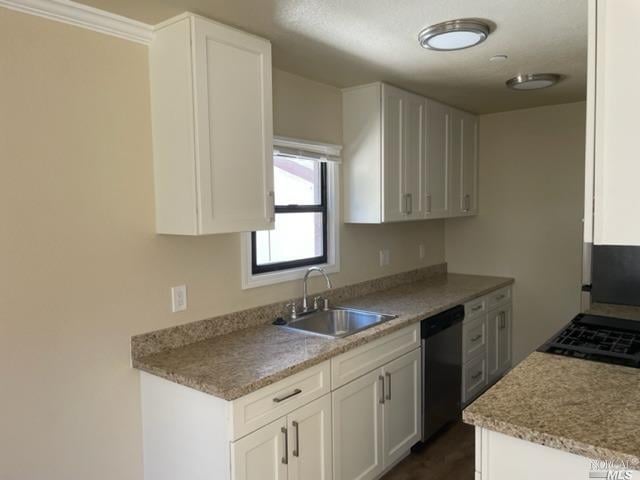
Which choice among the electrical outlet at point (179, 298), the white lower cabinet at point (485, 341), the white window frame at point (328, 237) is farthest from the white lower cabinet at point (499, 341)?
the electrical outlet at point (179, 298)

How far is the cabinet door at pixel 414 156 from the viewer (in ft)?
10.5

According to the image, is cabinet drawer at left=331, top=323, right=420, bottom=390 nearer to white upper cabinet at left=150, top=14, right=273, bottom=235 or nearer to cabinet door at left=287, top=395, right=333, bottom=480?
cabinet door at left=287, top=395, right=333, bottom=480

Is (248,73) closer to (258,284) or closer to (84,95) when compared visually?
(84,95)

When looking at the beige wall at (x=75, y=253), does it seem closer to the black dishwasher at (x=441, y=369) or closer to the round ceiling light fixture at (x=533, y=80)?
the black dishwasher at (x=441, y=369)

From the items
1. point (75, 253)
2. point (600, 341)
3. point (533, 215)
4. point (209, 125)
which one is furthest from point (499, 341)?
point (75, 253)

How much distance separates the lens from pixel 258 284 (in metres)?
2.59

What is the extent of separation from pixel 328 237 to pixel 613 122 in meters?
2.14

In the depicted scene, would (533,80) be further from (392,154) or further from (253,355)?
(253,355)

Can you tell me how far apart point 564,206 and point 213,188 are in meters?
3.05

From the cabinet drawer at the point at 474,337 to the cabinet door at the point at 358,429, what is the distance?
1.07m

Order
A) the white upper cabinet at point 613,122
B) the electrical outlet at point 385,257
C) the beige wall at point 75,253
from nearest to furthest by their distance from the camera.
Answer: the white upper cabinet at point 613,122 → the beige wall at point 75,253 → the electrical outlet at point 385,257

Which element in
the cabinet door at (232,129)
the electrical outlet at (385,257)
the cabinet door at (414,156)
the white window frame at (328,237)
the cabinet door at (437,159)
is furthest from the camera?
the electrical outlet at (385,257)

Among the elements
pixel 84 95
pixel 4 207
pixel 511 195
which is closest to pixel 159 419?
pixel 4 207

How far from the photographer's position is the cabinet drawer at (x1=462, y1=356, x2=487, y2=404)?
11.0 feet
